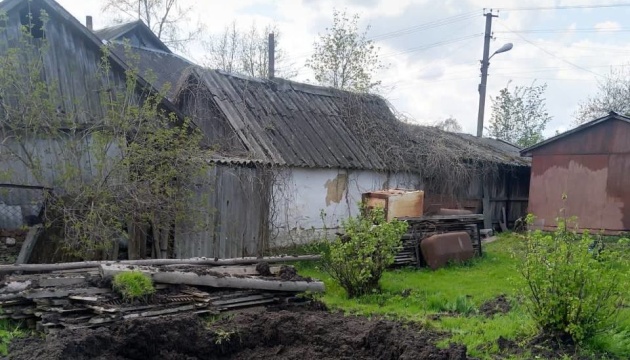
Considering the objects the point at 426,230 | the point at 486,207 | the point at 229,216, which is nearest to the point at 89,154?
the point at 229,216

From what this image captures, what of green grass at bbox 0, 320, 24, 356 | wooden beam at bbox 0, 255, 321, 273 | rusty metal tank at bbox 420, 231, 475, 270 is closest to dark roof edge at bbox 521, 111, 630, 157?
rusty metal tank at bbox 420, 231, 475, 270

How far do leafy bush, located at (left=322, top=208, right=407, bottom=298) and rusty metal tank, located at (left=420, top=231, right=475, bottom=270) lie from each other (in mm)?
2655

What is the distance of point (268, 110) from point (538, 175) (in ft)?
29.9

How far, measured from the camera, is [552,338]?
5898 millimetres

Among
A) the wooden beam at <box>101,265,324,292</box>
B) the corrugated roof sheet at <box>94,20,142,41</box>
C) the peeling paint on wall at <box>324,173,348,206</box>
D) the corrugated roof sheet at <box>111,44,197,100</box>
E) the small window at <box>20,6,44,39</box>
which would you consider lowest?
the wooden beam at <box>101,265,324,292</box>

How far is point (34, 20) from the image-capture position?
34.6 ft

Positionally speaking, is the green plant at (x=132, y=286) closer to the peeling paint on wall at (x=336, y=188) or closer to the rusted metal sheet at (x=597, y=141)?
the peeling paint on wall at (x=336, y=188)

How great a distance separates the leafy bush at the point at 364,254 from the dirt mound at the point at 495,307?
1.62 m

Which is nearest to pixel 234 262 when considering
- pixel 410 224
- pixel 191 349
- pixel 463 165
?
pixel 191 349

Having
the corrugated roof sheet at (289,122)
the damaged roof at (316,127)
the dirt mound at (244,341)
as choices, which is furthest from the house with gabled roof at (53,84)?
the dirt mound at (244,341)

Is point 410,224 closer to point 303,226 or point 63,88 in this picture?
point 303,226

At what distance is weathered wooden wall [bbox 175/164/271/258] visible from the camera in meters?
10.6

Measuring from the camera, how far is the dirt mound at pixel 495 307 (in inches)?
290

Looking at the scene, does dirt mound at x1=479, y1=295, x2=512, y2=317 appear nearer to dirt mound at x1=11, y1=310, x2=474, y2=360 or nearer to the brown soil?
the brown soil
